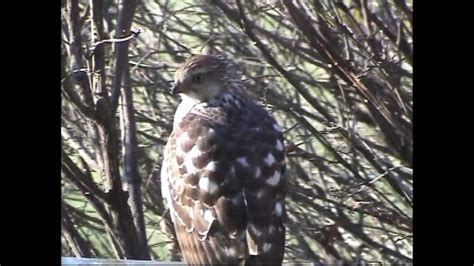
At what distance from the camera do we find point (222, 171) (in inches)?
99.0

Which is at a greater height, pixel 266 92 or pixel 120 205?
pixel 266 92

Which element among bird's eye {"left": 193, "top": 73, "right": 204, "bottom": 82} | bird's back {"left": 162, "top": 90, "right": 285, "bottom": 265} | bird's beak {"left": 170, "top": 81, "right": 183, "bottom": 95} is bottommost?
bird's back {"left": 162, "top": 90, "right": 285, "bottom": 265}

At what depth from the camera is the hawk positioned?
2.49 metres

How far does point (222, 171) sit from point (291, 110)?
25 cm

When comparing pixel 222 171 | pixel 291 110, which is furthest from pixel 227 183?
pixel 291 110

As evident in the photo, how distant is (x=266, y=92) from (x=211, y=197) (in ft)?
1.06

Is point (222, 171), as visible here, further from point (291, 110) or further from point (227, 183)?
point (291, 110)

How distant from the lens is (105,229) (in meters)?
2.60

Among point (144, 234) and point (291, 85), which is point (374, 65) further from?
point (144, 234)

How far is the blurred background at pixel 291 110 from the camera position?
2510 millimetres
